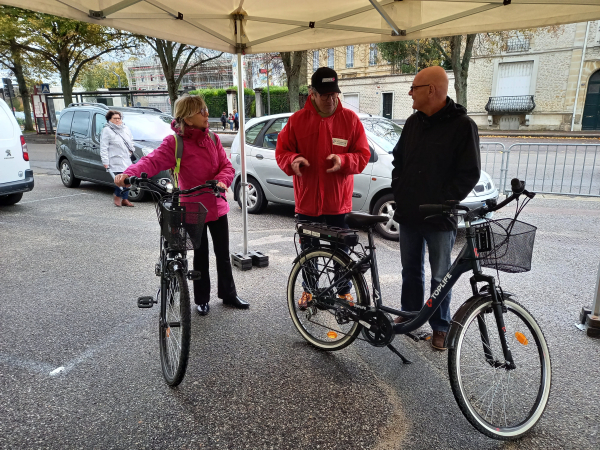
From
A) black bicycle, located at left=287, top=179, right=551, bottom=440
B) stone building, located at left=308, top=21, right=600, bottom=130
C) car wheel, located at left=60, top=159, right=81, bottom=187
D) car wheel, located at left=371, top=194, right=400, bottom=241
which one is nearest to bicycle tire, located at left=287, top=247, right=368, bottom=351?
black bicycle, located at left=287, top=179, right=551, bottom=440

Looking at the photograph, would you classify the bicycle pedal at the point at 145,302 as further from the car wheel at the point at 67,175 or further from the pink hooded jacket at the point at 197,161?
the car wheel at the point at 67,175

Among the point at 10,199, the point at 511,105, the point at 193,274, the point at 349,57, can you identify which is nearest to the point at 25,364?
the point at 193,274

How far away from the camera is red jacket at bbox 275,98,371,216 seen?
352 cm

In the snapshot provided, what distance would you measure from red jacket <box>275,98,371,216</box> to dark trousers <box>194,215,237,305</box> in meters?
0.79

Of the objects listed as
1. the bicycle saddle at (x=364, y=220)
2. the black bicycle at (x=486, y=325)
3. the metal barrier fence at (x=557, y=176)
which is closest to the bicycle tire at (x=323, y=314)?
the black bicycle at (x=486, y=325)

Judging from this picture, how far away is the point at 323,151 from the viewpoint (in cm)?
353

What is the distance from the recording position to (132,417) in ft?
8.43

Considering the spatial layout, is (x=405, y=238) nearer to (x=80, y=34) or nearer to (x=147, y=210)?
(x=147, y=210)

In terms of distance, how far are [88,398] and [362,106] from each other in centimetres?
3650

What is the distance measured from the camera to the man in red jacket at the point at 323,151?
346 centimetres

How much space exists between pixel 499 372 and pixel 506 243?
2.63 ft

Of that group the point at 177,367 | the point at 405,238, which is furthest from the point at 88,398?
the point at 405,238

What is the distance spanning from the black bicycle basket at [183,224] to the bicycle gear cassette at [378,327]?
1.26 m

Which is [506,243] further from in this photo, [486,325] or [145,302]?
[145,302]
